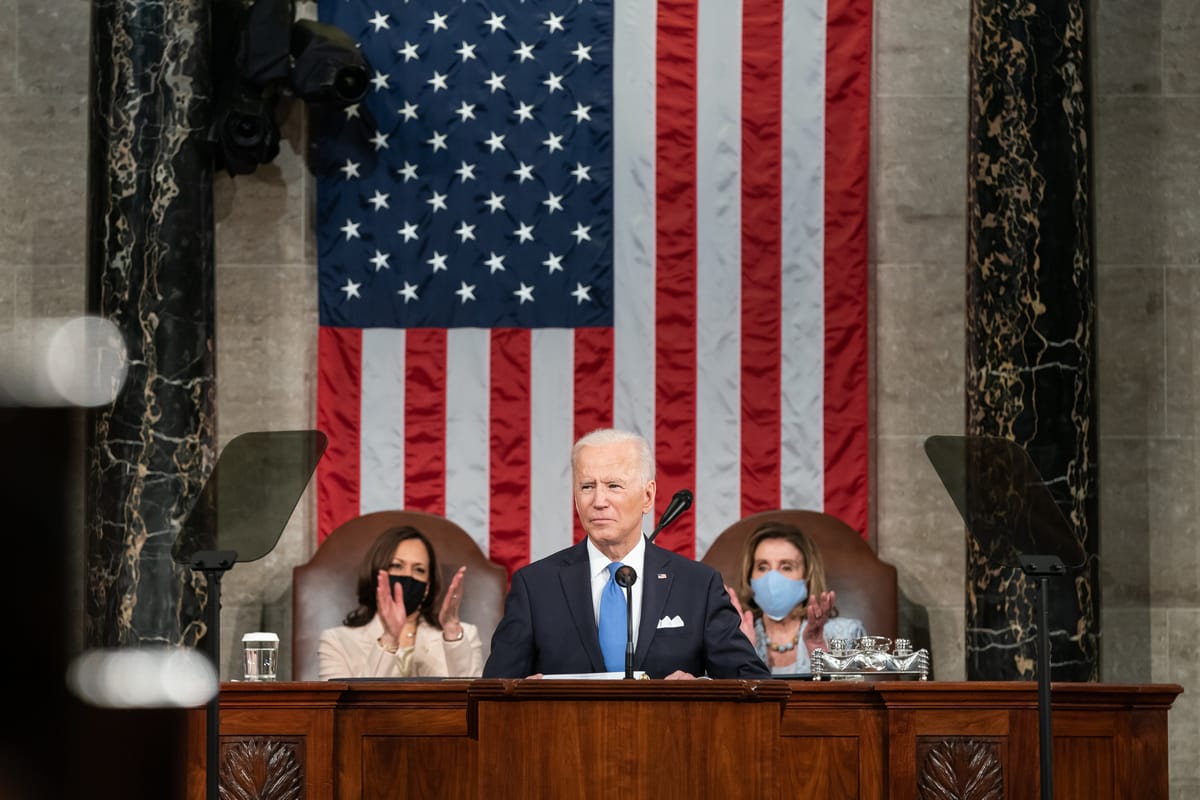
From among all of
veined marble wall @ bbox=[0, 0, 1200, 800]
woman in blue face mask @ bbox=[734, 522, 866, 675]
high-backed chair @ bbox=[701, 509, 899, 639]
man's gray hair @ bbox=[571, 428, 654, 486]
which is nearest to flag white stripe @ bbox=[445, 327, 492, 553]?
veined marble wall @ bbox=[0, 0, 1200, 800]

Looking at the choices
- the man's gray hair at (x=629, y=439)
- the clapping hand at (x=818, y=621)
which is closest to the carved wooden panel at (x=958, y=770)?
the man's gray hair at (x=629, y=439)

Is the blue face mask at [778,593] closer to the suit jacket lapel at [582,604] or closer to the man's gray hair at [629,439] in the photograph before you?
the man's gray hair at [629,439]

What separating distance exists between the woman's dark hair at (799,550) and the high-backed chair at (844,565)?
0.10 m

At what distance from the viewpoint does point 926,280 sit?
345 inches

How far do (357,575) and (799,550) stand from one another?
7.55 feet

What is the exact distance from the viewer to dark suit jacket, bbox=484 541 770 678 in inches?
189

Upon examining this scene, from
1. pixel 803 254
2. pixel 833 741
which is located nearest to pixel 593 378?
pixel 803 254

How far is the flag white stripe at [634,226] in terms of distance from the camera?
855cm

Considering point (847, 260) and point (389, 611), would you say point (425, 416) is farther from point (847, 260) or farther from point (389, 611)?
point (847, 260)

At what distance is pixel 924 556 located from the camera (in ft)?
28.2

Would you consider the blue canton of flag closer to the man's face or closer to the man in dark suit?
the man's face

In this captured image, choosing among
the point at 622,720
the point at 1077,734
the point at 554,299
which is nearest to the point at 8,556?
the point at 622,720

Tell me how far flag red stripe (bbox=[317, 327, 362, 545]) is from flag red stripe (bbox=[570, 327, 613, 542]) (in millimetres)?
1211

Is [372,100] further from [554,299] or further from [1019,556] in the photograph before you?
[1019,556]
